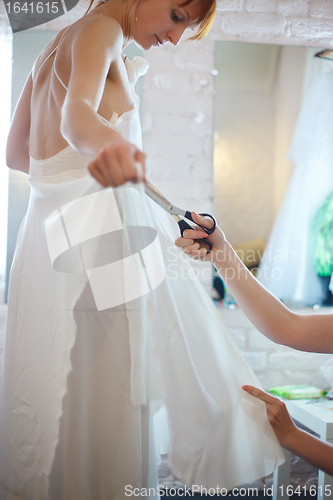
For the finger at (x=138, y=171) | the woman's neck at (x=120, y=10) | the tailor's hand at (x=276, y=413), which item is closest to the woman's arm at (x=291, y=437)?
the tailor's hand at (x=276, y=413)

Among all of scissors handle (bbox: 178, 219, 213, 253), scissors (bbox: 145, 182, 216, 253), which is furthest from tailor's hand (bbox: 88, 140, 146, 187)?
scissors handle (bbox: 178, 219, 213, 253)

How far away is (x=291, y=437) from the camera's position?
71cm

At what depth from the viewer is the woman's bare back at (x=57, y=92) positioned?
582 mm

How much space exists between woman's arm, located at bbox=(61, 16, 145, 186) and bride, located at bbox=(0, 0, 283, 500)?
0.04 m

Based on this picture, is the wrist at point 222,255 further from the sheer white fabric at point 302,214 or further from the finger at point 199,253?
A: the sheer white fabric at point 302,214

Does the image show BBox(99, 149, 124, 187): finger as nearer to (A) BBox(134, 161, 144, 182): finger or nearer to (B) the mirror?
(A) BBox(134, 161, 144, 182): finger

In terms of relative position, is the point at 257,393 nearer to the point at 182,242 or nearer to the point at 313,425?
the point at 182,242

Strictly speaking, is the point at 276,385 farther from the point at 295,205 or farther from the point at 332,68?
the point at 332,68

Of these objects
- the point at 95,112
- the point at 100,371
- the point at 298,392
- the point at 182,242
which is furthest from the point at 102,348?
the point at 298,392

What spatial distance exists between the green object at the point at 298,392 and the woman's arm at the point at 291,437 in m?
0.76

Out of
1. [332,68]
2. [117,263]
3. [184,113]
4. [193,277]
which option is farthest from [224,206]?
[117,263]

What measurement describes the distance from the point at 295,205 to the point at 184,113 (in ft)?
2.01

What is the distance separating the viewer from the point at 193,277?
73cm

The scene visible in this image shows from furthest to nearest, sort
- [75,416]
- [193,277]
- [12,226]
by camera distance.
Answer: [12,226] → [193,277] → [75,416]
